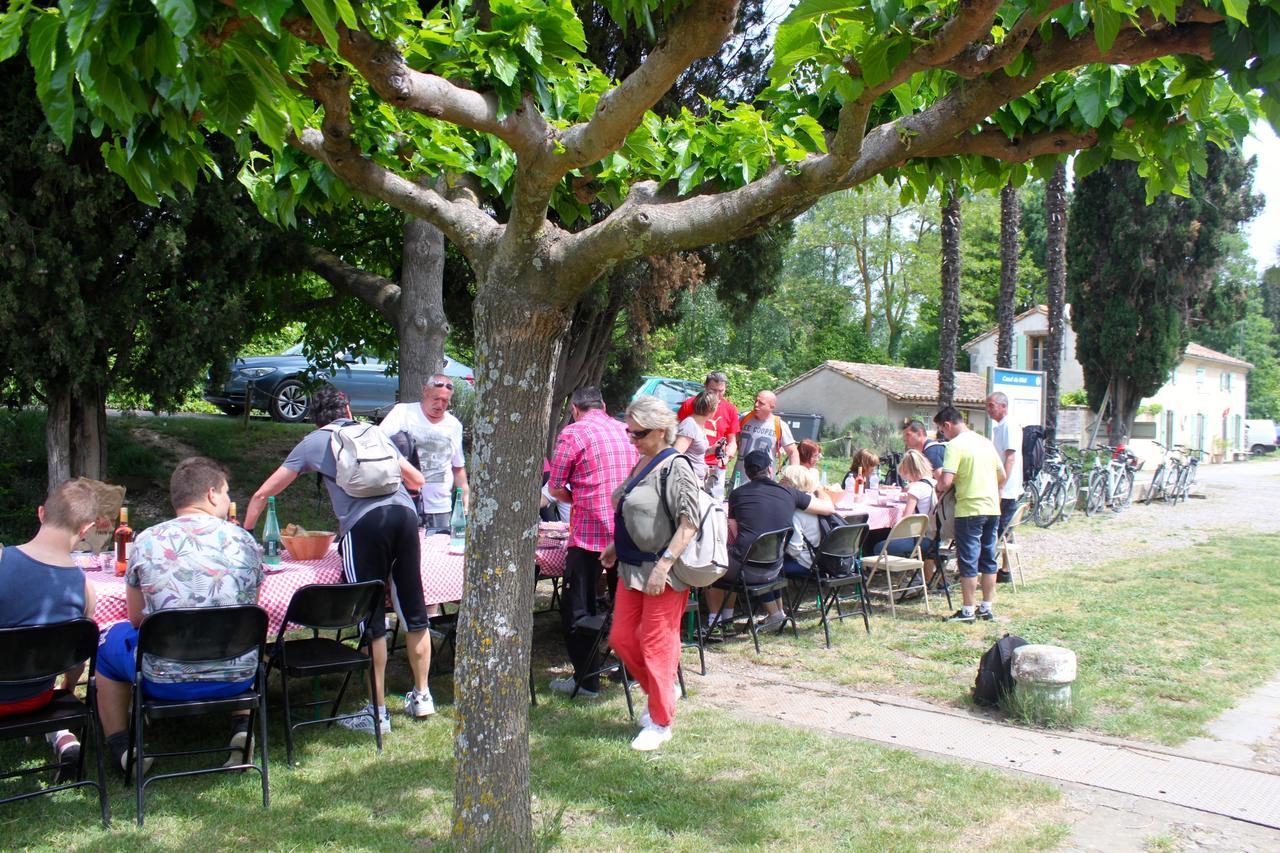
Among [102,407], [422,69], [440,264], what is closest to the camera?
[422,69]

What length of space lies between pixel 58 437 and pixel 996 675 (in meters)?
8.20

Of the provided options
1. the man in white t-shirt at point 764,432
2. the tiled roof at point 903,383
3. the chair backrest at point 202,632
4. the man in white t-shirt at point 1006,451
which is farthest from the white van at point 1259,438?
the chair backrest at point 202,632

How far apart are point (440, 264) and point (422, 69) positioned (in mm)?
6191

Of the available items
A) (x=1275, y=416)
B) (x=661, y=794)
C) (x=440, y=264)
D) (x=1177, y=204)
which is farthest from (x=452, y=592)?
(x=1275, y=416)

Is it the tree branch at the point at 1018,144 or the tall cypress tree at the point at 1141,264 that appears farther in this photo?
the tall cypress tree at the point at 1141,264

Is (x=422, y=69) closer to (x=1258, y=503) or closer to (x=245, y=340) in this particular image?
(x=245, y=340)

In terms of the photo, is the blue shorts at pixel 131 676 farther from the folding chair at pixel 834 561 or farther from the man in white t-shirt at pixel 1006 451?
the man in white t-shirt at pixel 1006 451

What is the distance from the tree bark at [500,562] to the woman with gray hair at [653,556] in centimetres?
162

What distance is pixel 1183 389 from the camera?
42312mm

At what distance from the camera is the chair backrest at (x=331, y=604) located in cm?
480

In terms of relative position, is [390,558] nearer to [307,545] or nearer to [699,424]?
[307,545]

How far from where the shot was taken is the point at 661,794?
4.52m

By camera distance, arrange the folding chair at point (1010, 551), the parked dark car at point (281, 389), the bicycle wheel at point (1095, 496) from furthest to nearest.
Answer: the bicycle wheel at point (1095, 496) < the parked dark car at point (281, 389) < the folding chair at point (1010, 551)

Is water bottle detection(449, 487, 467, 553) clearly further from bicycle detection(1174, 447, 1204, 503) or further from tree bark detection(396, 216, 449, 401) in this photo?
bicycle detection(1174, 447, 1204, 503)
